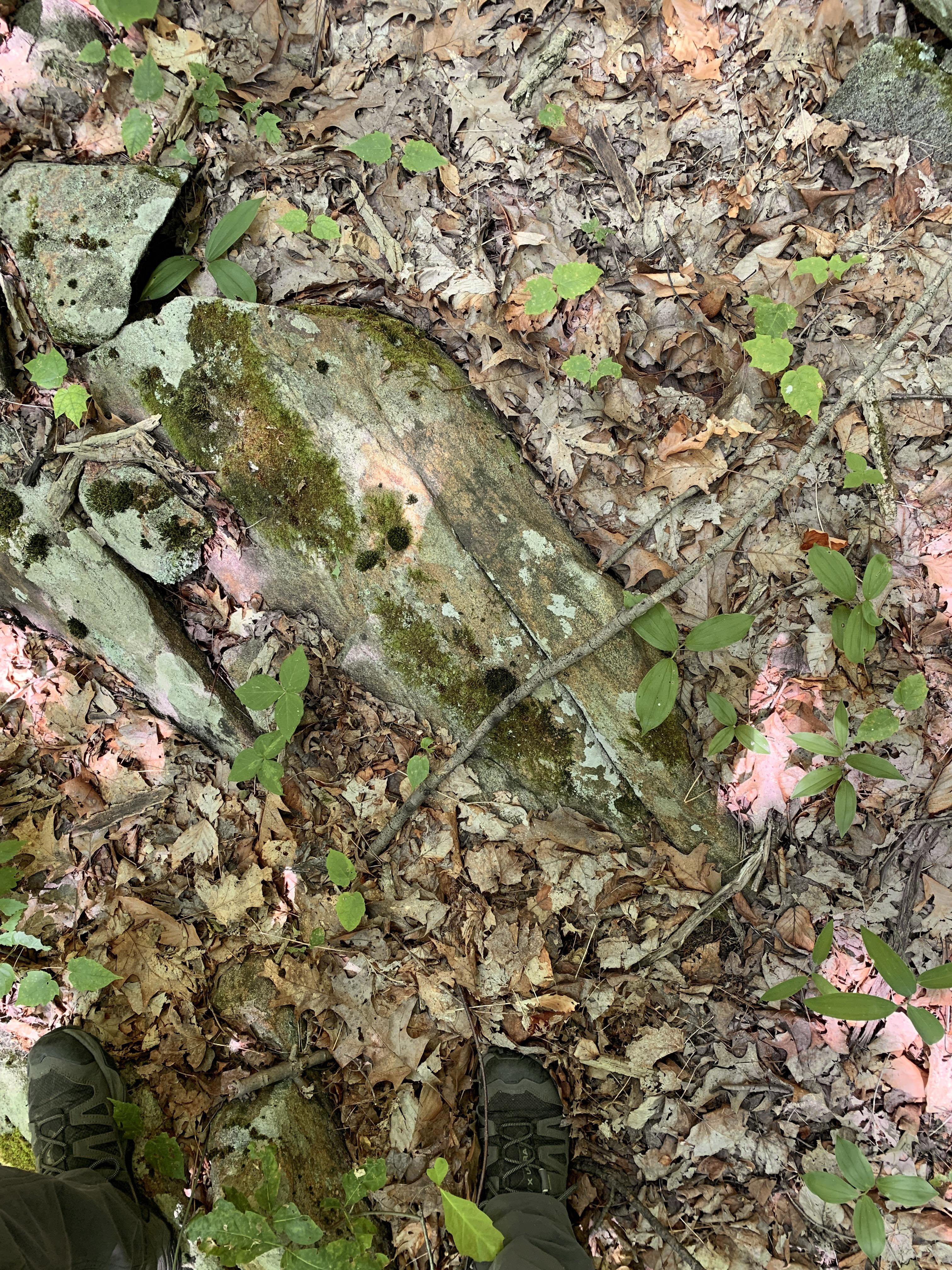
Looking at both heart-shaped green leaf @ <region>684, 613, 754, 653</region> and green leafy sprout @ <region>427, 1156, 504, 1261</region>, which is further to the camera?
heart-shaped green leaf @ <region>684, 613, 754, 653</region>

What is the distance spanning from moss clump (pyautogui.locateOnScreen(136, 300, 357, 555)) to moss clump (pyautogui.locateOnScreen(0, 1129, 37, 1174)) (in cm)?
284

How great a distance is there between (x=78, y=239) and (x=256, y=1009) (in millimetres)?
3389

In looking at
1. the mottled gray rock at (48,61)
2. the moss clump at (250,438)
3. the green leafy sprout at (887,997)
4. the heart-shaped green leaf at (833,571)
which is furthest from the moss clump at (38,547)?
the green leafy sprout at (887,997)

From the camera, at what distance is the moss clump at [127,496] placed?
10.1 feet

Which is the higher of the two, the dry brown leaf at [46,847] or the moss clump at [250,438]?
the moss clump at [250,438]

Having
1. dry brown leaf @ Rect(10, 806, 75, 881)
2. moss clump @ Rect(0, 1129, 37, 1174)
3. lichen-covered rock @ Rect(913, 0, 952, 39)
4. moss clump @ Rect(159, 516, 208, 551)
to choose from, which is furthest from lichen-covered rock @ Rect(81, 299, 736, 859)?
moss clump @ Rect(0, 1129, 37, 1174)

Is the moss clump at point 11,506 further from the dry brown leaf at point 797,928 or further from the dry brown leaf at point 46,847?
the dry brown leaf at point 797,928

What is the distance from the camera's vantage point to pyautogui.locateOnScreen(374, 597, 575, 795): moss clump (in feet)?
9.69

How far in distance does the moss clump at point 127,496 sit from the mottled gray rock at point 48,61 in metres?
1.70

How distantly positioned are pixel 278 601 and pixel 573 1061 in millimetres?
2299

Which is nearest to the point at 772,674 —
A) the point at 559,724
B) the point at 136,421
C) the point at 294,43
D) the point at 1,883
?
the point at 559,724

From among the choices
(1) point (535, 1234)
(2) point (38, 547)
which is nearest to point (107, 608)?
(2) point (38, 547)

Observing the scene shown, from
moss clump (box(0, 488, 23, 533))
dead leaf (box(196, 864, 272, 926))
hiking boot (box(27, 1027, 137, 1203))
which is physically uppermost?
moss clump (box(0, 488, 23, 533))

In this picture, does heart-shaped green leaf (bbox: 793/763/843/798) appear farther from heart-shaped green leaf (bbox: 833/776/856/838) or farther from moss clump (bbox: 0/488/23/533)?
moss clump (bbox: 0/488/23/533)
